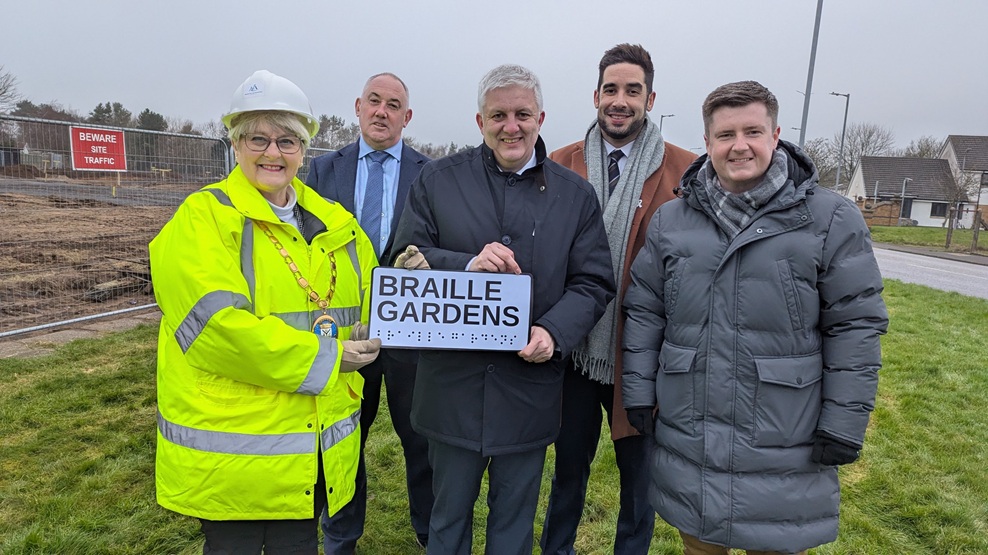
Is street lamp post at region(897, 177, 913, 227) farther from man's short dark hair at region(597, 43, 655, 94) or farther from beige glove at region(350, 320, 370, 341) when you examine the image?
beige glove at region(350, 320, 370, 341)

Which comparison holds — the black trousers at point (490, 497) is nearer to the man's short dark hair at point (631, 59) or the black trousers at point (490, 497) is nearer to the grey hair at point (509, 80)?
the grey hair at point (509, 80)

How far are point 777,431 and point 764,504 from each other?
0.26 m

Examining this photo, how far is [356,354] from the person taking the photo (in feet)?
6.70

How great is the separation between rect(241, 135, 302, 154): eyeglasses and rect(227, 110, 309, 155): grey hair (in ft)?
0.07

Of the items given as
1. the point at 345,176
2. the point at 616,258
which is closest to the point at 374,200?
the point at 345,176

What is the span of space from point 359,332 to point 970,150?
2698 inches

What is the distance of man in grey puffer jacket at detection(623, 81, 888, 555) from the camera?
6.63ft

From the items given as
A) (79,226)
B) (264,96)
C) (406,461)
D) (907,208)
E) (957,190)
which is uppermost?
(957,190)

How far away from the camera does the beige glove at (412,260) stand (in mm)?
2250

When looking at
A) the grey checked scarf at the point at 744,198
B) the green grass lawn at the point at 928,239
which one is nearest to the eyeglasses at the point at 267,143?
the grey checked scarf at the point at 744,198

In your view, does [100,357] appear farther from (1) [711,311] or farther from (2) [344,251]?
(1) [711,311]

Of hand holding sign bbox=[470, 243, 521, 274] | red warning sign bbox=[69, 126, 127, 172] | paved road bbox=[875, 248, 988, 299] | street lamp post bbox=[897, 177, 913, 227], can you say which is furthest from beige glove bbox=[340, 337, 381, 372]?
street lamp post bbox=[897, 177, 913, 227]

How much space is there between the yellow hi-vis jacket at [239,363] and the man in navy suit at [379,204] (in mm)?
996

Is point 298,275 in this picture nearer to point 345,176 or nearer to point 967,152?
point 345,176
